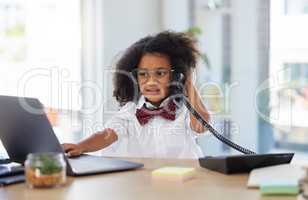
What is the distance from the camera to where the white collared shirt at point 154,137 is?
6.37 ft

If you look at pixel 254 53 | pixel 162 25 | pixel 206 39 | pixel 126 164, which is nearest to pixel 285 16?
pixel 254 53

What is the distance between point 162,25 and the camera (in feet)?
12.0

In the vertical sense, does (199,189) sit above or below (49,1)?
below

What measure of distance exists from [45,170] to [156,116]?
80 centimetres

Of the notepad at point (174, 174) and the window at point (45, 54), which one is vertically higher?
the window at point (45, 54)

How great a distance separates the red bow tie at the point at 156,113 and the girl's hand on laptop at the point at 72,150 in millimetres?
334

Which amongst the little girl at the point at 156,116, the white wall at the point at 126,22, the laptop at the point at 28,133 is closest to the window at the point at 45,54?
the white wall at the point at 126,22

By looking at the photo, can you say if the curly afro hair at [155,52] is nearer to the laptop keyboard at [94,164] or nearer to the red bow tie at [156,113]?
the red bow tie at [156,113]

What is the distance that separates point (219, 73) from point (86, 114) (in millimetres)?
1074

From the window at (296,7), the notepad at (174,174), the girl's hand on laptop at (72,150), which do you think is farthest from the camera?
the window at (296,7)

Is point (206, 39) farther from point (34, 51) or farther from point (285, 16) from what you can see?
point (34, 51)

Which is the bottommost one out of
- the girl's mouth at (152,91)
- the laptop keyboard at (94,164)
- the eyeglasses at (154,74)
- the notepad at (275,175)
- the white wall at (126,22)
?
the laptop keyboard at (94,164)

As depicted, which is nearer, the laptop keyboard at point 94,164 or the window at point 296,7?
the laptop keyboard at point 94,164

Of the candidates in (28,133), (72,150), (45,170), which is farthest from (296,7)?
(45,170)
